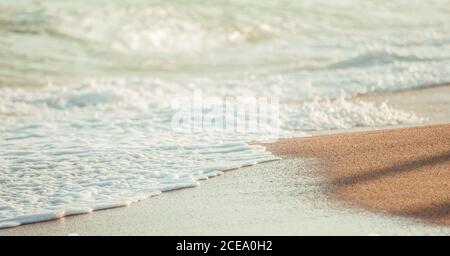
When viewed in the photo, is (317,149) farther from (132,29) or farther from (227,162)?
(132,29)

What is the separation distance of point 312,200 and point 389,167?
0.76 meters

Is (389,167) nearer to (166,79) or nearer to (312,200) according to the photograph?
(312,200)

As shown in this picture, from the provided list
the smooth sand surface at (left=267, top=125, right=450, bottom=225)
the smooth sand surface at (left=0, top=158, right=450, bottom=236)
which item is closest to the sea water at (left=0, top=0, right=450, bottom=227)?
the smooth sand surface at (left=0, top=158, right=450, bottom=236)

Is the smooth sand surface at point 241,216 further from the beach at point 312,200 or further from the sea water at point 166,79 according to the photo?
the sea water at point 166,79

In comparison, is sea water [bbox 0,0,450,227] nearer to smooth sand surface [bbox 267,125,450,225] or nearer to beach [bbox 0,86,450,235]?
beach [bbox 0,86,450,235]

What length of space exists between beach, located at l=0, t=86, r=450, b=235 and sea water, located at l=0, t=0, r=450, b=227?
0.73ft

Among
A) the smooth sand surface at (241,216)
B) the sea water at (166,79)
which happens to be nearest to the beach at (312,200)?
the smooth sand surface at (241,216)

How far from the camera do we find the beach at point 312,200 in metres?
4.61

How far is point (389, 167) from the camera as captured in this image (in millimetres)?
5559

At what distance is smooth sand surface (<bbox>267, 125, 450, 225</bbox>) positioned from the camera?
191 inches

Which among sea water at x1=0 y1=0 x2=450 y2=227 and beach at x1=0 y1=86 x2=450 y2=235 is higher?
sea water at x1=0 y1=0 x2=450 y2=227

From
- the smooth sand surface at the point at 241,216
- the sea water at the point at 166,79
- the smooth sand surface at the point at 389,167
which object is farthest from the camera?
the sea water at the point at 166,79

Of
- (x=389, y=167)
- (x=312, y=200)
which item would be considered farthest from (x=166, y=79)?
(x=312, y=200)

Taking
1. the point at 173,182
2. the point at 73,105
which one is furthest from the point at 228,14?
the point at 173,182
